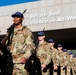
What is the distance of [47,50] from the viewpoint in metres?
8.94

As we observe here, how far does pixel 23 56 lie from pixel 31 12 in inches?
934

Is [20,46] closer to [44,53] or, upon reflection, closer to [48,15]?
[44,53]

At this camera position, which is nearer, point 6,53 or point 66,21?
point 6,53

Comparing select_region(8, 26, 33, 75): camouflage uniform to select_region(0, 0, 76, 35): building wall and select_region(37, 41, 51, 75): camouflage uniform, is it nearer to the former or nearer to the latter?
select_region(37, 41, 51, 75): camouflage uniform

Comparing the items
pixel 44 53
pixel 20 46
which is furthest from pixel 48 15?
pixel 20 46

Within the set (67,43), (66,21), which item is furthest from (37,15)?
(67,43)

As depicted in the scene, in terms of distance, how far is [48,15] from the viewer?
2830cm

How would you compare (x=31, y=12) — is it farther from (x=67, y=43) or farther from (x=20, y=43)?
(x=20, y=43)

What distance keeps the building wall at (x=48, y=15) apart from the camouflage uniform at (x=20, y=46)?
68.9ft

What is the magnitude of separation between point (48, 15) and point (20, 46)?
22.3 m

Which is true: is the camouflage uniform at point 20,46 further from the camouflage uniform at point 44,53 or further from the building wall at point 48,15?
the building wall at point 48,15

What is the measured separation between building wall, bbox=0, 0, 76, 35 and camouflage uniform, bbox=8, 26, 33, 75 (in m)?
21.0

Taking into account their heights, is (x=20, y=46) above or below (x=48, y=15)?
above

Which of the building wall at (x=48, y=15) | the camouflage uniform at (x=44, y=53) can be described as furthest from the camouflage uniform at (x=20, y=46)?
the building wall at (x=48, y=15)
